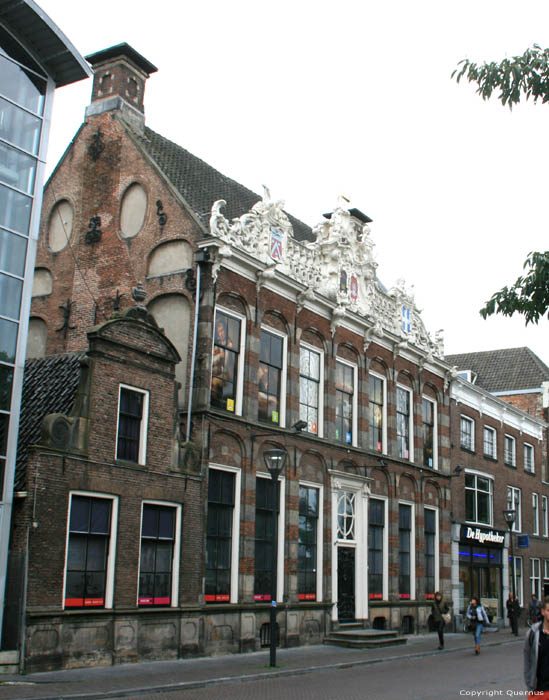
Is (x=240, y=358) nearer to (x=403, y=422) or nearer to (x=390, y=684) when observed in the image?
(x=390, y=684)

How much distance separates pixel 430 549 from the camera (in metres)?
32.8

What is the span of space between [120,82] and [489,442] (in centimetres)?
2334

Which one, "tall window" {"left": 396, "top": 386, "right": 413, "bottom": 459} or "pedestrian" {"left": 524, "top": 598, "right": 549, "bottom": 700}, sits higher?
"tall window" {"left": 396, "top": 386, "right": 413, "bottom": 459}

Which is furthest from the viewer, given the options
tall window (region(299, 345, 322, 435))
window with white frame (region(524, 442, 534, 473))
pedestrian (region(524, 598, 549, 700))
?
window with white frame (region(524, 442, 534, 473))

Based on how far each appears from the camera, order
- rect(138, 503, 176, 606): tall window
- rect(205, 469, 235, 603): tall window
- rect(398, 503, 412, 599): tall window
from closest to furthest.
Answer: rect(138, 503, 176, 606): tall window < rect(205, 469, 235, 603): tall window < rect(398, 503, 412, 599): tall window

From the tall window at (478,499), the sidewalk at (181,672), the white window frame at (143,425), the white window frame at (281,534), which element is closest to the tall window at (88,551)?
the white window frame at (143,425)

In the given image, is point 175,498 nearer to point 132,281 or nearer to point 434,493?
point 132,281

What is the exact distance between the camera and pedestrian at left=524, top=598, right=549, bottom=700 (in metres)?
8.59

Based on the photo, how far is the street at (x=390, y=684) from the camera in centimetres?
1478

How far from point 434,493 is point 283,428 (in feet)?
36.9

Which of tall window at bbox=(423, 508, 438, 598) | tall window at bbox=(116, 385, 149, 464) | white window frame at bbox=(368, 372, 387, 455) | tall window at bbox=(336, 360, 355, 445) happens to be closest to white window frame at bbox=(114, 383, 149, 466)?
tall window at bbox=(116, 385, 149, 464)

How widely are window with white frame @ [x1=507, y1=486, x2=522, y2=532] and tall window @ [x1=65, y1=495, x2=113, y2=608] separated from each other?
2667 centimetres

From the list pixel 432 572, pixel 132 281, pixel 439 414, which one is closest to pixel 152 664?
pixel 132 281

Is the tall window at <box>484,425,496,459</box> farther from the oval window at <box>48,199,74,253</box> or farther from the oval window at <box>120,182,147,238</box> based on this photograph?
the oval window at <box>48,199,74,253</box>
